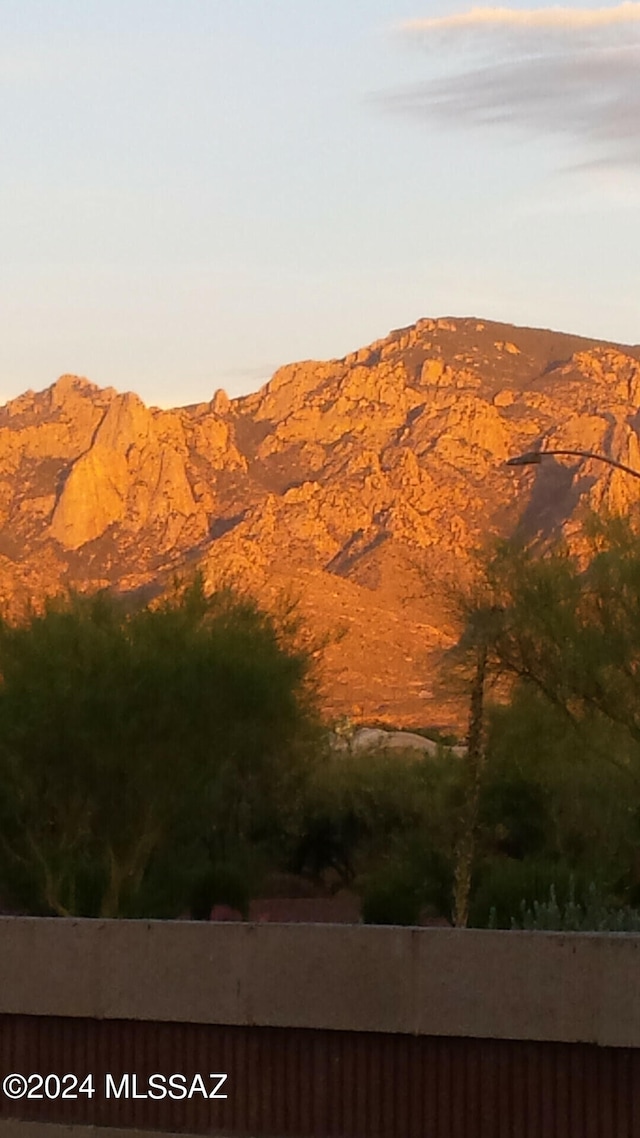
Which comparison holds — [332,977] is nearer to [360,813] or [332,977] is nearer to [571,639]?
[571,639]

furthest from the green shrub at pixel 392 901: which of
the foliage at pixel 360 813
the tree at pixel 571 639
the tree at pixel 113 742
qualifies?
the foliage at pixel 360 813

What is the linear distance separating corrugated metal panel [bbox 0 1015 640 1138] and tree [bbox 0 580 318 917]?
17.0 metres

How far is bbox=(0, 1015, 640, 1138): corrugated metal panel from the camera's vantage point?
11148mm

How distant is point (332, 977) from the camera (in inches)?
460

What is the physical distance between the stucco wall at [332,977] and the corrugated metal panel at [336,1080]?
0.38 feet

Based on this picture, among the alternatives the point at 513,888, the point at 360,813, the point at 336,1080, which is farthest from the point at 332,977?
the point at 360,813

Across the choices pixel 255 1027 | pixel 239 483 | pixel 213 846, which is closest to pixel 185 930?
pixel 255 1027

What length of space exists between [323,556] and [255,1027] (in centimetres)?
14574

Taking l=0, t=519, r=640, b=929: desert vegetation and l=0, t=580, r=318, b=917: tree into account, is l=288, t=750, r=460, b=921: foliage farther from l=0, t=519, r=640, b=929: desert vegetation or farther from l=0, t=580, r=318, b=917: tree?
l=0, t=580, r=318, b=917: tree

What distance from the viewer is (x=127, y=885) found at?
3038 cm

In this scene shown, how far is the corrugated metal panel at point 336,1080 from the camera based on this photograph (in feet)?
36.6

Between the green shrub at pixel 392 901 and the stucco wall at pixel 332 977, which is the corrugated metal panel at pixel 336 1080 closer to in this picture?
the stucco wall at pixel 332 977

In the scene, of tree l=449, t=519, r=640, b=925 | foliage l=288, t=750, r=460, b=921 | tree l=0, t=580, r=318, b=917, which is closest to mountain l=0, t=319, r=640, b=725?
foliage l=288, t=750, r=460, b=921

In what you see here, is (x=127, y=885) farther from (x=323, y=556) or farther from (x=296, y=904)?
(x=323, y=556)
